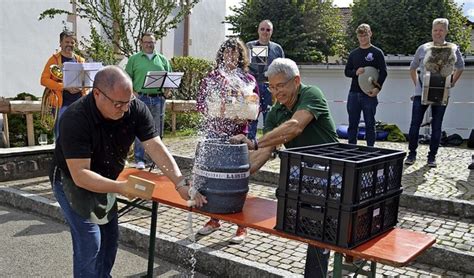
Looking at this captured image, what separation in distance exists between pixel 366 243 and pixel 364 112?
4865 mm

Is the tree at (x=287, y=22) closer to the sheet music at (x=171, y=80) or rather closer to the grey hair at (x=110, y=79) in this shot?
the sheet music at (x=171, y=80)

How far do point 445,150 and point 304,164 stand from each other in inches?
340

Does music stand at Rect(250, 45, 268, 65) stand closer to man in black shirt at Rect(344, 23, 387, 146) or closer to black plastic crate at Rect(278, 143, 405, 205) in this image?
man in black shirt at Rect(344, 23, 387, 146)

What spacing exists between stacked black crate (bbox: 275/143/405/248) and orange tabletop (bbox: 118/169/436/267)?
4cm

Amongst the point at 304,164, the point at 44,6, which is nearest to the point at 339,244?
the point at 304,164

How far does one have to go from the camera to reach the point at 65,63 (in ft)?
20.3

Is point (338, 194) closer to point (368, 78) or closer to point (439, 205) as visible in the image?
point (439, 205)

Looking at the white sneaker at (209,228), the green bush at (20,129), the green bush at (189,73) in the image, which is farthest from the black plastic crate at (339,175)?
the green bush at (189,73)

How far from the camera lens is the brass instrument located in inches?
264

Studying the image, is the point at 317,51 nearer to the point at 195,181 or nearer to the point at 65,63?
the point at 65,63

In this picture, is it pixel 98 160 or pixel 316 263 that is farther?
pixel 316 263

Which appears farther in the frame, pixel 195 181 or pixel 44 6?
pixel 44 6

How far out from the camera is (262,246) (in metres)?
4.61

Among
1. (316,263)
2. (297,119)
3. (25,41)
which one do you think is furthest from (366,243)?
(25,41)
